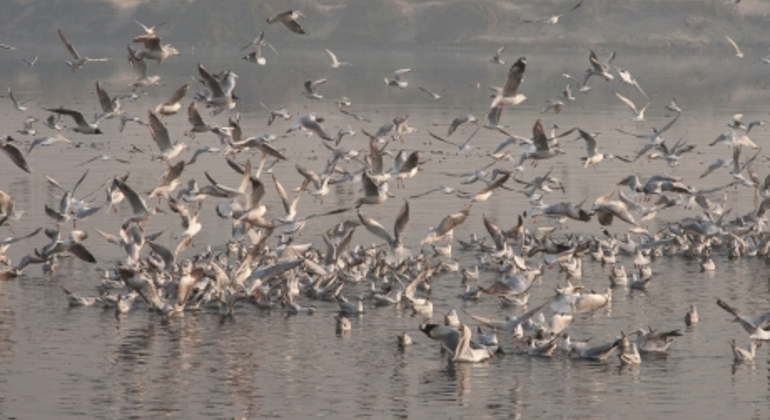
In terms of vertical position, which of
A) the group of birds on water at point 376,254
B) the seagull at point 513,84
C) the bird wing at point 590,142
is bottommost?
the group of birds on water at point 376,254

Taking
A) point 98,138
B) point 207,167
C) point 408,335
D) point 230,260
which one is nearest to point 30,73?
point 98,138

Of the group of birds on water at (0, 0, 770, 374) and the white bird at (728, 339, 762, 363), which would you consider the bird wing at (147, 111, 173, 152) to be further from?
the white bird at (728, 339, 762, 363)

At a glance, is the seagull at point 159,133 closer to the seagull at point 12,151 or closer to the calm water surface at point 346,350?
the seagull at point 12,151

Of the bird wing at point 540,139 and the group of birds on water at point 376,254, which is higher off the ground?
the bird wing at point 540,139

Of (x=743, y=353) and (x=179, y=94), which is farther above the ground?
(x=179, y=94)

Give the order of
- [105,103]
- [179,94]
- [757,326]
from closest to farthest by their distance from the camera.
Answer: [757,326]
[179,94]
[105,103]

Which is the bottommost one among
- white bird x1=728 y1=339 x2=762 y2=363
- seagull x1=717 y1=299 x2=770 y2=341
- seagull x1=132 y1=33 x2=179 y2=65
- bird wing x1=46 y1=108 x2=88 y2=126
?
white bird x1=728 y1=339 x2=762 y2=363

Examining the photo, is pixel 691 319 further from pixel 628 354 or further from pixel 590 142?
pixel 590 142


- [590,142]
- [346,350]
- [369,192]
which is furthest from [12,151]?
[590,142]

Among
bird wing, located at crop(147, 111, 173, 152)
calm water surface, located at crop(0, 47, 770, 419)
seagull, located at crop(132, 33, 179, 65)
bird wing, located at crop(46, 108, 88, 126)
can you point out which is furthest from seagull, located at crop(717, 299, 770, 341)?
seagull, located at crop(132, 33, 179, 65)

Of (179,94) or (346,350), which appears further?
(179,94)

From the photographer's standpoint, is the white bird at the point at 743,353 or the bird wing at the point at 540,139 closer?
the white bird at the point at 743,353

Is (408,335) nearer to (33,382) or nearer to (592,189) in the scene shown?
(33,382)

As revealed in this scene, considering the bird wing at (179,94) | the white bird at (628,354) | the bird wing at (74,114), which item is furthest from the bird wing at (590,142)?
the bird wing at (74,114)
